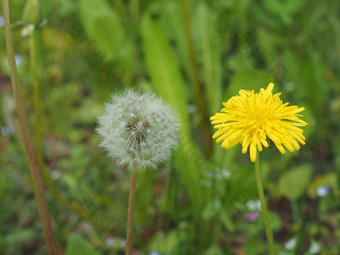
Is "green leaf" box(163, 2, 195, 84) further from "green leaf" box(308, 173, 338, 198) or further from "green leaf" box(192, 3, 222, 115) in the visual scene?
"green leaf" box(308, 173, 338, 198)

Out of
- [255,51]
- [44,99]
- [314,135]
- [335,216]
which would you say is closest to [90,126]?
[44,99]

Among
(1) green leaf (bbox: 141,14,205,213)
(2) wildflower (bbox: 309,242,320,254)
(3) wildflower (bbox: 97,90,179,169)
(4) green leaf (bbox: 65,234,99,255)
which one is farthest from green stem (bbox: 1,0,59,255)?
(2) wildflower (bbox: 309,242,320,254)

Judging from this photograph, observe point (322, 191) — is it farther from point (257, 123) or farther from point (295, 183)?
point (257, 123)

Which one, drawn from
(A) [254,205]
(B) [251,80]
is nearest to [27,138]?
(A) [254,205]

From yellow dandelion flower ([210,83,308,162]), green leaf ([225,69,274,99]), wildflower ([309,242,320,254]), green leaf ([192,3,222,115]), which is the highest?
green leaf ([192,3,222,115])

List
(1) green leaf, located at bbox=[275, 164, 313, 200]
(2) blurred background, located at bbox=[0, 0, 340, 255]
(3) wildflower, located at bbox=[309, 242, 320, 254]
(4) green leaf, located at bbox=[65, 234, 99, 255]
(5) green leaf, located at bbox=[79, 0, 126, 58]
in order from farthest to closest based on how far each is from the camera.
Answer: (5) green leaf, located at bbox=[79, 0, 126, 58]
(1) green leaf, located at bbox=[275, 164, 313, 200]
(2) blurred background, located at bbox=[0, 0, 340, 255]
(3) wildflower, located at bbox=[309, 242, 320, 254]
(4) green leaf, located at bbox=[65, 234, 99, 255]

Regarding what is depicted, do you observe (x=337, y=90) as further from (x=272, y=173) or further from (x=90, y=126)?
(x=90, y=126)
